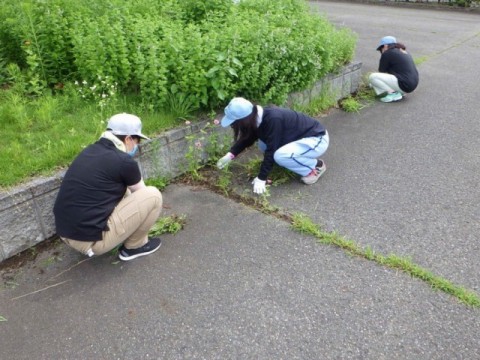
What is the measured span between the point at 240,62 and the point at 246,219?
1.74 metres

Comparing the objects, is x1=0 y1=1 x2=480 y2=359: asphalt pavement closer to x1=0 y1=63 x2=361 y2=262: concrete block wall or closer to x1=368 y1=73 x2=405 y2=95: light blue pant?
x1=0 y1=63 x2=361 y2=262: concrete block wall

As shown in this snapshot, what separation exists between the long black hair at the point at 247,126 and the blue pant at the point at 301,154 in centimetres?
28

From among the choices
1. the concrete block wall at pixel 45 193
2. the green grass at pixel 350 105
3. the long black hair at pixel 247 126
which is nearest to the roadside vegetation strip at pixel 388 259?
the long black hair at pixel 247 126

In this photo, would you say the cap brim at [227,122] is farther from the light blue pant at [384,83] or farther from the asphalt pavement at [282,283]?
the light blue pant at [384,83]

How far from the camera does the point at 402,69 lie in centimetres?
634

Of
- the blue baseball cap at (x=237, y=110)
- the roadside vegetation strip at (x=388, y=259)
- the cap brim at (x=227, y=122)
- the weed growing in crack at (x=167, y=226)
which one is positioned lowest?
the roadside vegetation strip at (x=388, y=259)

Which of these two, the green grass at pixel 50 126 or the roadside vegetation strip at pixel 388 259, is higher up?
the green grass at pixel 50 126

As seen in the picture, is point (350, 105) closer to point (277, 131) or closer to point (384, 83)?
point (384, 83)

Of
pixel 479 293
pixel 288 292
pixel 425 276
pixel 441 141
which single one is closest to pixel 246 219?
pixel 288 292

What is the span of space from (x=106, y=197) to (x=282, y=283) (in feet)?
4.48

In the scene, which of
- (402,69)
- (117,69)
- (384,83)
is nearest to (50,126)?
(117,69)

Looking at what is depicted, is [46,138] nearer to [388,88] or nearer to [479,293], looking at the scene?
[479,293]

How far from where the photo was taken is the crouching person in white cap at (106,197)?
293 centimetres

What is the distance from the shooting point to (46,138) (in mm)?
3924
